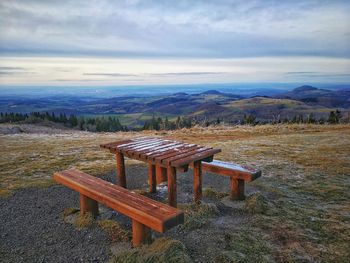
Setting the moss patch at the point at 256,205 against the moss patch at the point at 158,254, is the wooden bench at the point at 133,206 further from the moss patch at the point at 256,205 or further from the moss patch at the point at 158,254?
the moss patch at the point at 256,205

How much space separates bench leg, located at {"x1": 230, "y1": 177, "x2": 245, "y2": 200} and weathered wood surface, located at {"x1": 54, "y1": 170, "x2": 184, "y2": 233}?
2460 mm

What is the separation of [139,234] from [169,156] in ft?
5.31

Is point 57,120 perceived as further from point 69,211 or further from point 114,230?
point 114,230

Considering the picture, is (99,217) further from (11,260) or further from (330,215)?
(330,215)

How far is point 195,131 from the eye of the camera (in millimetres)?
17641

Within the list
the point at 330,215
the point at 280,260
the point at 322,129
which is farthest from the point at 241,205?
the point at 322,129

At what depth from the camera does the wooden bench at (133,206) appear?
3914mm

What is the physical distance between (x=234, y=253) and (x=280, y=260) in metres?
0.62

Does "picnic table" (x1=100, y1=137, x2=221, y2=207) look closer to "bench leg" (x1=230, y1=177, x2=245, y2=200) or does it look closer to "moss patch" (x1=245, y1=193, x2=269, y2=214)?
"bench leg" (x1=230, y1=177, x2=245, y2=200)

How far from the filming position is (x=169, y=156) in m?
5.56

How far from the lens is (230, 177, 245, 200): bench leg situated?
6406mm

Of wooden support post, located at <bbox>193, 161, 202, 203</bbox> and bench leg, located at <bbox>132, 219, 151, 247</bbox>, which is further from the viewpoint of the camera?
wooden support post, located at <bbox>193, 161, 202, 203</bbox>

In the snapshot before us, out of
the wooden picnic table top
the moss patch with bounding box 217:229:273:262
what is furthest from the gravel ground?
the wooden picnic table top

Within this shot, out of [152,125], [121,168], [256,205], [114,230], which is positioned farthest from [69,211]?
[152,125]
